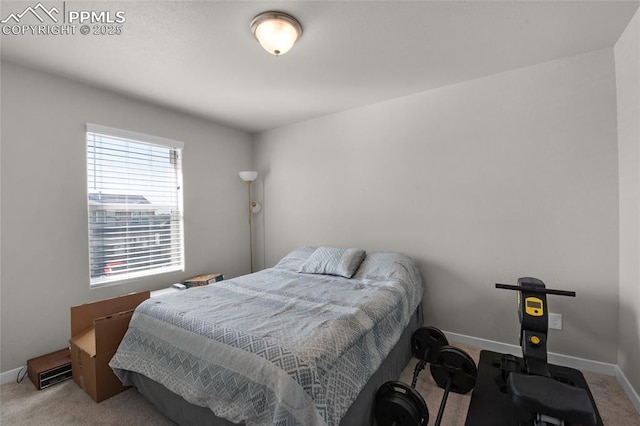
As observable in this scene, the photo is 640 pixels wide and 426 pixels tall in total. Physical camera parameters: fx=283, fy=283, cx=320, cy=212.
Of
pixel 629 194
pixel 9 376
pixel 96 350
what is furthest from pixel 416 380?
pixel 9 376

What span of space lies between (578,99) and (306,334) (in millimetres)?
2702

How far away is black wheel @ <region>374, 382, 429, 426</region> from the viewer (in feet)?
4.91

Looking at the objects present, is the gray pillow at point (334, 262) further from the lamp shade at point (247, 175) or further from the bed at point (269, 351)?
the lamp shade at point (247, 175)

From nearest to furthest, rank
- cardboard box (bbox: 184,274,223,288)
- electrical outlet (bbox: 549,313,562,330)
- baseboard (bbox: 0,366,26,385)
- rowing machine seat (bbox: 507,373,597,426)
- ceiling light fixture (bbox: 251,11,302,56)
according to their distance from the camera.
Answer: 1. rowing machine seat (bbox: 507,373,597,426)
2. ceiling light fixture (bbox: 251,11,302,56)
3. baseboard (bbox: 0,366,26,385)
4. electrical outlet (bbox: 549,313,562,330)
5. cardboard box (bbox: 184,274,223,288)

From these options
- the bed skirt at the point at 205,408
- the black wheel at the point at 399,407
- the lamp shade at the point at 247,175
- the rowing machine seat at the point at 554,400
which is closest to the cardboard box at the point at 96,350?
the bed skirt at the point at 205,408

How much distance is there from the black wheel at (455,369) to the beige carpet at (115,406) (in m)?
0.06

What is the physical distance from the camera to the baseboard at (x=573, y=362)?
6.26ft

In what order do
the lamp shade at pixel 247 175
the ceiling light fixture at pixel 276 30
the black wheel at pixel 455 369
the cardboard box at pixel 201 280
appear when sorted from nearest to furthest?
the ceiling light fixture at pixel 276 30
the black wheel at pixel 455 369
the cardboard box at pixel 201 280
the lamp shade at pixel 247 175

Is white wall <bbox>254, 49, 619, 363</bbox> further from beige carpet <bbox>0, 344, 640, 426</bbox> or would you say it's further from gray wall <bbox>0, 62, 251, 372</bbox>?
gray wall <bbox>0, 62, 251, 372</bbox>

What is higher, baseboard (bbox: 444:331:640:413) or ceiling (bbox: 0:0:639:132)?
ceiling (bbox: 0:0:639:132)

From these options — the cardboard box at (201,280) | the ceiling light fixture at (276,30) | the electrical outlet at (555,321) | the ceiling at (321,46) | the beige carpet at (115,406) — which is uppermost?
the ceiling at (321,46)

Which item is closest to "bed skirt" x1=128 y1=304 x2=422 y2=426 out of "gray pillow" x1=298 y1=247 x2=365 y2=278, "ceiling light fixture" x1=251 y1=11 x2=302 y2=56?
"gray pillow" x1=298 y1=247 x2=365 y2=278

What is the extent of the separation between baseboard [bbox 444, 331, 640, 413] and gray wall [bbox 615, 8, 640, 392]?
6 centimetres

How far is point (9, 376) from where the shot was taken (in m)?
2.16
